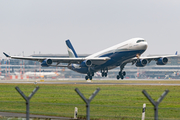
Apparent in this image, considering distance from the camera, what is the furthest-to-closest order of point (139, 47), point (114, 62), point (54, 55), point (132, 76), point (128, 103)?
point (54, 55) < point (132, 76) < point (114, 62) < point (139, 47) < point (128, 103)

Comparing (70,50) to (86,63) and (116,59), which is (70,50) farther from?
(116,59)

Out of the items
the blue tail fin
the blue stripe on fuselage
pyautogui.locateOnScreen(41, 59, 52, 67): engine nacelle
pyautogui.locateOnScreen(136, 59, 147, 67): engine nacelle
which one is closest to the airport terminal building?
the blue tail fin

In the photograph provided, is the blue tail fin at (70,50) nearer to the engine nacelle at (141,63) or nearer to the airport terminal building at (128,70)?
the engine nacelle at (141,63)

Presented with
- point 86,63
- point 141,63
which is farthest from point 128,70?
point 86,63

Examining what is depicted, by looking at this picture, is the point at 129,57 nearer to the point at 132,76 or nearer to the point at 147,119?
the point at 147,119

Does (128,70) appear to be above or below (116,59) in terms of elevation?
above

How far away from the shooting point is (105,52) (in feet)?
203

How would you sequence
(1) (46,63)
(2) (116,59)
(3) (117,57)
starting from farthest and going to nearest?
(1) (46,63)
(2) (116,59)
(3) (117,57)

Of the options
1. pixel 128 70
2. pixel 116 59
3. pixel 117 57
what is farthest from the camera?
pixel 128 70

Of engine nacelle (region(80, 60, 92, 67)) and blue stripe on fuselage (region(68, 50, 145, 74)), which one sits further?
engine nacelle (region(80, 60, 92, 67))

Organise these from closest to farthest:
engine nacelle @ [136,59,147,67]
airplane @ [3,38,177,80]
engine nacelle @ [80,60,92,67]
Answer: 1. airplane @ [3,38,177,80]
2. engine nacelle @ [136,59,147,67]
3. engine nacelle @ [80,60,92,67]

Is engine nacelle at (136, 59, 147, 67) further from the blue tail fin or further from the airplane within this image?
the blue tail fin

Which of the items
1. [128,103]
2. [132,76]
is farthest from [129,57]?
[132,76]

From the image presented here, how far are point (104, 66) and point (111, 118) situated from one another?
45.1m
